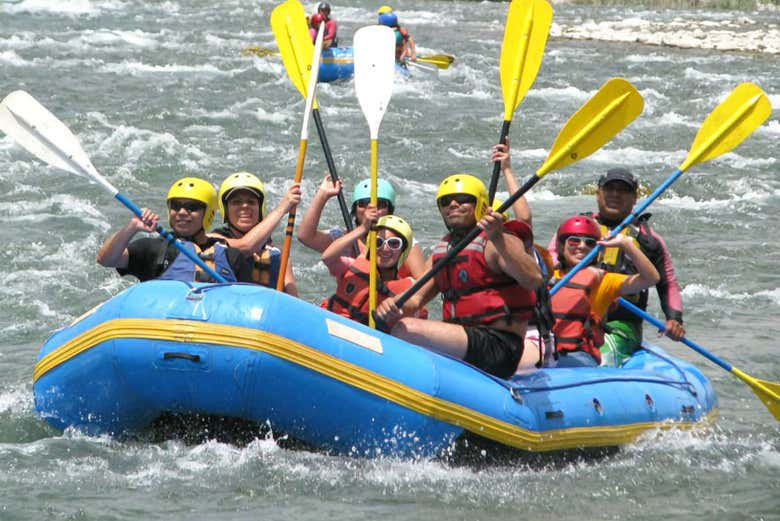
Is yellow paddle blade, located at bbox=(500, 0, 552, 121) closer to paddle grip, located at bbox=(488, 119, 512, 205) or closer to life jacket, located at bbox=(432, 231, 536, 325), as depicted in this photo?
Answer: paddle grip, located at bbox=(488, 119, 512, 205)

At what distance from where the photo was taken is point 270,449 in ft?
17.4

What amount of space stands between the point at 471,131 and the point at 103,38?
9372 mm

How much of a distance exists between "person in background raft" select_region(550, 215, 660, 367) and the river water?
0.60m

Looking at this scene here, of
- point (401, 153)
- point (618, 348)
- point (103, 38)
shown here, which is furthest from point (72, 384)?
point (103, 38)

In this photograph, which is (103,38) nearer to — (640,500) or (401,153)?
(401,153)

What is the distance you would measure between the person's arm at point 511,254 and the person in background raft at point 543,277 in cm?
10

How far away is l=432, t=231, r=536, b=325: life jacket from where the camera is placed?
558 centimetres

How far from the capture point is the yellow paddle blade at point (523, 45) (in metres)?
6.40

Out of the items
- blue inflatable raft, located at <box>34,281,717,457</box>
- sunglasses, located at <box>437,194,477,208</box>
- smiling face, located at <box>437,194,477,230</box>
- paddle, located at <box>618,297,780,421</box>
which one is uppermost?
sunglasses, located at <box>437,194,477,208</box>

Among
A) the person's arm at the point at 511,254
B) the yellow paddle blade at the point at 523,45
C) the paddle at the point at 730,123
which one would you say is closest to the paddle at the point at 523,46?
the yellow paddle blade at the point at 523,45

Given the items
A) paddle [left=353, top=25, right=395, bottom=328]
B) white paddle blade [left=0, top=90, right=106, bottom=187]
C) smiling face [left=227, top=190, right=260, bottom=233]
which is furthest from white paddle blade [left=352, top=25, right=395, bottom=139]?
white paddle blade [left=0, top=90, right=106, bottom=187]

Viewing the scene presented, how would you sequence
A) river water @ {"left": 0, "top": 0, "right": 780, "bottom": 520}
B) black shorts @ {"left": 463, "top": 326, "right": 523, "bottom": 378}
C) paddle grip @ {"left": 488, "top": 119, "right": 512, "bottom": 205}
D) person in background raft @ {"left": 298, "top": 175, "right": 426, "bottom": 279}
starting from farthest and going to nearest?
person in background raft @ {"left": 298, "top": 175, "right": 426, "bottom": 279}
paddle grip @ {"left": 488, "top": 119, "right": 512, "bottom": 205}
black shorts @ {"left": 463, "top": 326, "right": 523, "bottom": 378}
river water @ {"left": 0, "top": 0, "right": 780, "bottom": 520}

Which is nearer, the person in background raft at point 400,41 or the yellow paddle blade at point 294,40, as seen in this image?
the yellow paddle blade at point 294,40

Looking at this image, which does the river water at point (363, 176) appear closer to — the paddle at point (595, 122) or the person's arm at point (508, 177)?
the person's arm at point (508, 177)
